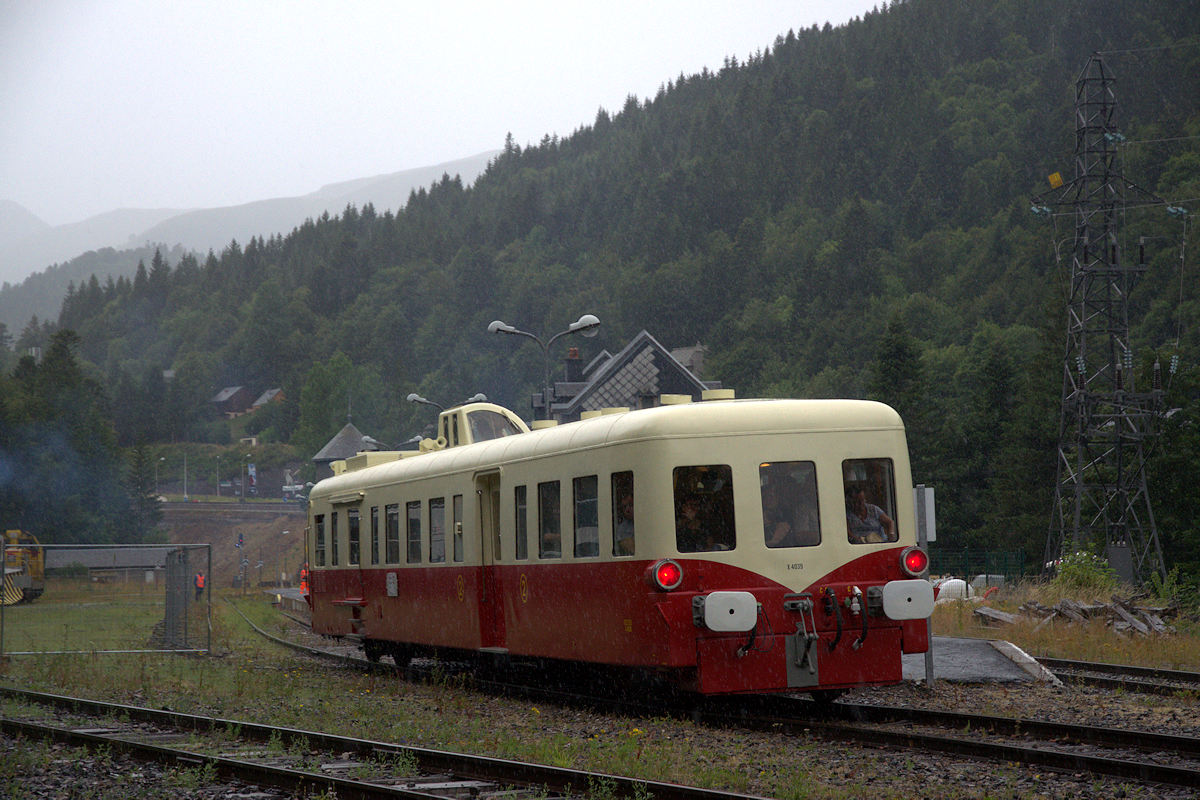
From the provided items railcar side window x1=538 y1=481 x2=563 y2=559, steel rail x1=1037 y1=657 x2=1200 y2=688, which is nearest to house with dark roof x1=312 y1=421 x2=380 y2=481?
steel rail x1=1037 y1=657 x2=1200 y2=688

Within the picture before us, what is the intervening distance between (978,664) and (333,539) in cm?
1056

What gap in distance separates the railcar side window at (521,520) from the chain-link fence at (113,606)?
33.3 ft

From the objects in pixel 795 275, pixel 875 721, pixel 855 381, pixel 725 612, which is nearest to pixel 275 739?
pixel 725 612

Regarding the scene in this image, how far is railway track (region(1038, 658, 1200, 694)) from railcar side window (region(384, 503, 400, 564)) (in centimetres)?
831

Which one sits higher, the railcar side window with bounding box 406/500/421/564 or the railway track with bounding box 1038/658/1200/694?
the railcar side window with bounding box 406/500/421/564

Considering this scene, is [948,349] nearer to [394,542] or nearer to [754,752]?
[394,542]

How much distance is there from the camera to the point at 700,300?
5472 inches

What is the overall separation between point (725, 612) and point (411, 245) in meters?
175

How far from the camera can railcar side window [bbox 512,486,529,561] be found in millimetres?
14359

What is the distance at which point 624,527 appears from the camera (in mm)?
12227

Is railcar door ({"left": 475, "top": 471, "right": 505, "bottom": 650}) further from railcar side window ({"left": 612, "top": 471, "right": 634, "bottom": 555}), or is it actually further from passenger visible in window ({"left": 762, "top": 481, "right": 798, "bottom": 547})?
passenger visible in window ({"left": 762, "top": 481, "right": 798, "bottom": 547})

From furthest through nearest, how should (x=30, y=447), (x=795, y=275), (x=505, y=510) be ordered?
(x=795, y=275) < (x=30, y=447) < (x=505, y=510)

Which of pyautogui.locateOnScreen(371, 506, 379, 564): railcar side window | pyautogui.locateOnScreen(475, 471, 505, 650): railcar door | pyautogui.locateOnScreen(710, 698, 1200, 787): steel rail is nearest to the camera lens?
pyautogui.locateOnScreen(710, 698, 1200, 787): steel rail

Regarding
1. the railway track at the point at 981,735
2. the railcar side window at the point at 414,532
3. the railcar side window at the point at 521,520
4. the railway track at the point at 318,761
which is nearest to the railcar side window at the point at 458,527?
the railcar side window at the point at 414,532
